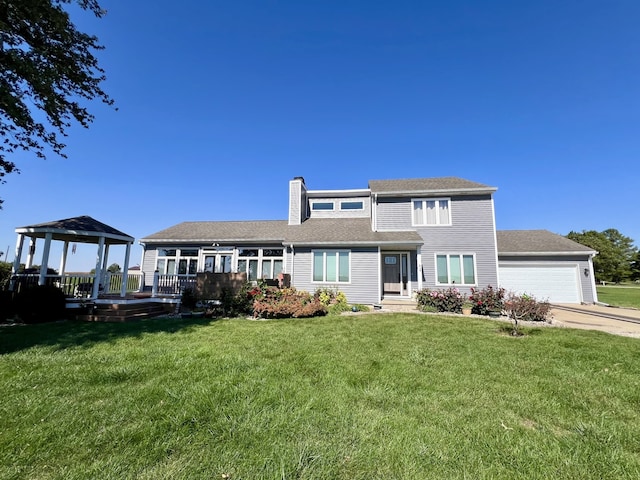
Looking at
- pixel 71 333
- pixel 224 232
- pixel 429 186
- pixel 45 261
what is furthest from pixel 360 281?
pixel 45 261

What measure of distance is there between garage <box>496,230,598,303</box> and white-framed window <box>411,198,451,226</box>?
4.97m

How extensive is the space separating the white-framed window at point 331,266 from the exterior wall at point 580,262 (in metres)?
10.9

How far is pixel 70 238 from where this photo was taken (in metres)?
12.6

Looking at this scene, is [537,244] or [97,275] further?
[537,244]

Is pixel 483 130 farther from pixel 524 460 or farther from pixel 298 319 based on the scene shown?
pixel 524 460

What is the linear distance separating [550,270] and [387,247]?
424 inches

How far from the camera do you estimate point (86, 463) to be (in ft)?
6.99

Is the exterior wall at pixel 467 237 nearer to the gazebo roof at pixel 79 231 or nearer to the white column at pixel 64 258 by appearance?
the gazebo roof at pixel 79 231

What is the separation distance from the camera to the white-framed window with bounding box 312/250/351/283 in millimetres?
14141

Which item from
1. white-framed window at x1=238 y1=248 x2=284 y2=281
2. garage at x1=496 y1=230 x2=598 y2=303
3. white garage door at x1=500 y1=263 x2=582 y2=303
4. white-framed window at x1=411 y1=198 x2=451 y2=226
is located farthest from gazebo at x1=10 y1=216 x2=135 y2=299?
white garage door at x1=500 y1=263 x2=582 y2=303

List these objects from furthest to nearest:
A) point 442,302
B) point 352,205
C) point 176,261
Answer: point 352,205 < point 176,261 < point 442,302

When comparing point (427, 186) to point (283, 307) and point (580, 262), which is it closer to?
point (580, 262)

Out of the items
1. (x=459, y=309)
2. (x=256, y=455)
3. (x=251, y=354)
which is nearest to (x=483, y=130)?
(x=459, y=309)

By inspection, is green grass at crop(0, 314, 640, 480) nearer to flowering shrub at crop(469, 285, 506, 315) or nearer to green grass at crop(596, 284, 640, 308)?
flowering shrub at crop(469, 285, 506, 315)
